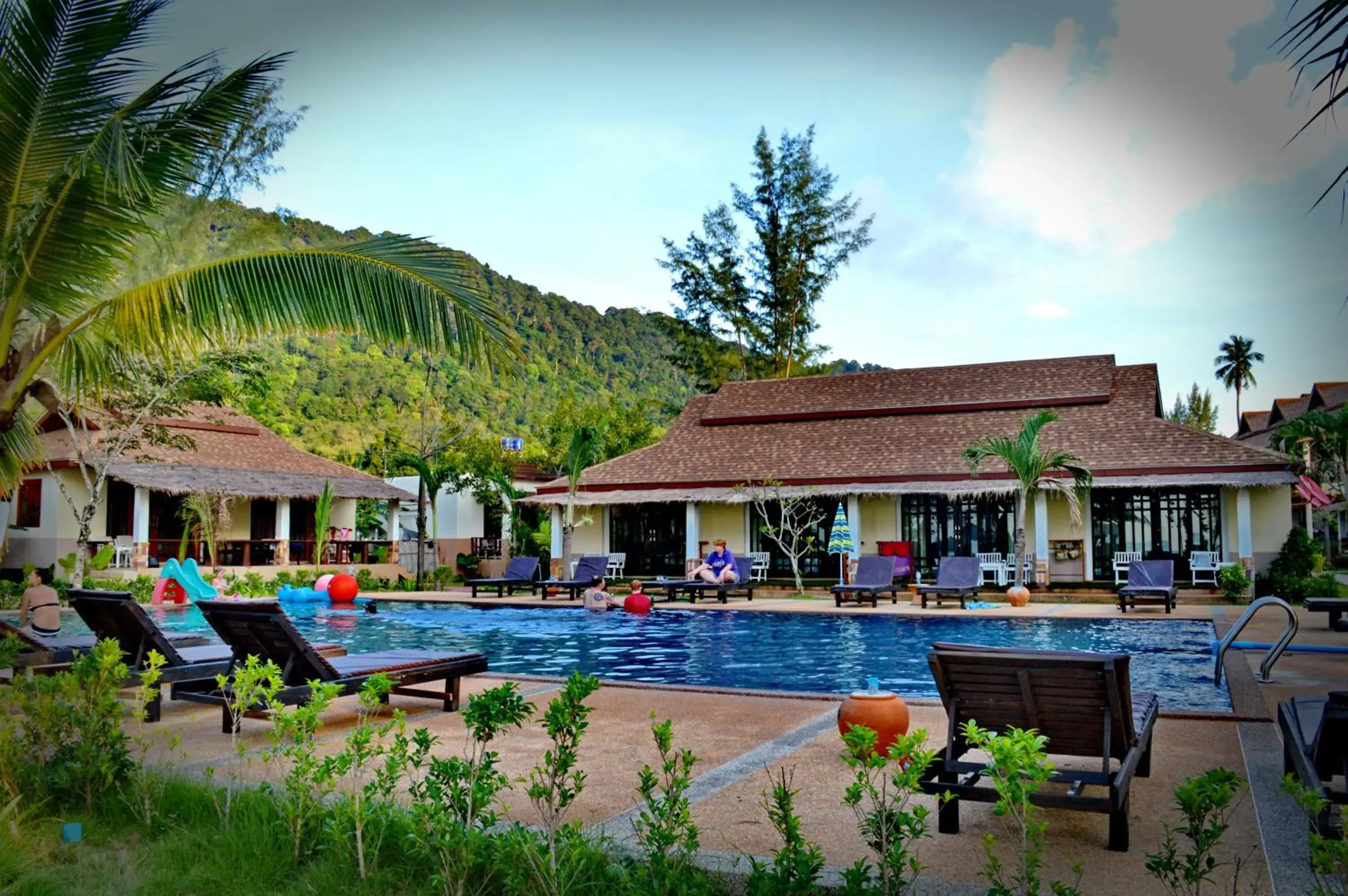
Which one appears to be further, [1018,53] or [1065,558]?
[1065,558]

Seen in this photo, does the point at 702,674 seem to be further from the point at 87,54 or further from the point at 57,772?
the point at 87,54

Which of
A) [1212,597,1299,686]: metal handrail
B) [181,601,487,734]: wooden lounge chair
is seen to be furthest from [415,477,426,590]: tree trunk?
[1212,597,1299,686]: metal handrail

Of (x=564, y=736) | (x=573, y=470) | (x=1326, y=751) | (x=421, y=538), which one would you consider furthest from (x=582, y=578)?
(x=1326, y=751)

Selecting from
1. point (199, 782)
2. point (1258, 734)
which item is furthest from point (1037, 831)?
point (1258, 734)

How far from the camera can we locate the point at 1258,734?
634 cm

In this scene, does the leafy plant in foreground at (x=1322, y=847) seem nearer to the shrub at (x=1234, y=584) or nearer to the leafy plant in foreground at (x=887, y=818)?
the leafy plant in foreground at (x=887, y=818)

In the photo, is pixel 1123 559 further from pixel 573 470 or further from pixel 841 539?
pixel 573 470

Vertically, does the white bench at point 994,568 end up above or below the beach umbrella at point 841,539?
below

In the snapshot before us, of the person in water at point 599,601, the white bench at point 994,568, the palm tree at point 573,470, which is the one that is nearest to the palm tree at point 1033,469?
the white bench at point 994,568

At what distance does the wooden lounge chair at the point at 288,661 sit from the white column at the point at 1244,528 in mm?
18585

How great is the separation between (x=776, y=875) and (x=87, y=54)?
17.1 feet

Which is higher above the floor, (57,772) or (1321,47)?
(1321,47)

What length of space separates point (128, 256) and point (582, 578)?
17431mm

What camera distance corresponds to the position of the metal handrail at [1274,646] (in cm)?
806
